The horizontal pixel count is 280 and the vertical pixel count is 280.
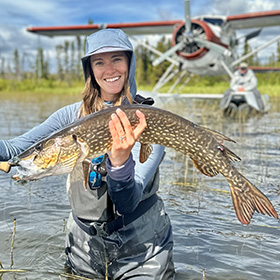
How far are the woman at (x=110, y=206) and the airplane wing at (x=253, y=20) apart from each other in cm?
1845

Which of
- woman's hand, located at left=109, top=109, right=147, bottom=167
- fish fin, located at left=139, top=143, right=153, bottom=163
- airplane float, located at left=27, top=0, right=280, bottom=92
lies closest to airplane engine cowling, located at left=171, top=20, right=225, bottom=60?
airplane float, located at left=27, top=0, right=280, bottom=92

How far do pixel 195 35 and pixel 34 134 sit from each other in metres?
17.4

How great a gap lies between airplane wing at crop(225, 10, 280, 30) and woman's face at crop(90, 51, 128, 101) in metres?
18.4

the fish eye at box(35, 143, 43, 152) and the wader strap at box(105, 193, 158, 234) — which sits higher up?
the fish eye at box(35, 143, 43, 152)

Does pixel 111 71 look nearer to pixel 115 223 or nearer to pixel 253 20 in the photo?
pixel 115 223

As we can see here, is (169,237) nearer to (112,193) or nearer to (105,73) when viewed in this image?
(112,193)

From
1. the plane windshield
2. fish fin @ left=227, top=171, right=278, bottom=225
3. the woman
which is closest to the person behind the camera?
fish fin @ left=227, top=171, right=278, bottom=225

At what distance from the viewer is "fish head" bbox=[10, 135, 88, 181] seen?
2238mm

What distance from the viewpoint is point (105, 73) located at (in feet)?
9.52

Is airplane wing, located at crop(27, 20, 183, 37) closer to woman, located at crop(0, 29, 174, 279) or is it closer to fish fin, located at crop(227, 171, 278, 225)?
woman, located at crop(0, 29, 174, 279)

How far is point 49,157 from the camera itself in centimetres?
225

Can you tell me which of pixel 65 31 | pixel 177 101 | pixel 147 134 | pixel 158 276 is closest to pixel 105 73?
pixel 147 134

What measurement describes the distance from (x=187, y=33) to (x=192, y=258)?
657 inches

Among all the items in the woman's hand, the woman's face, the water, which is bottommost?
the water
